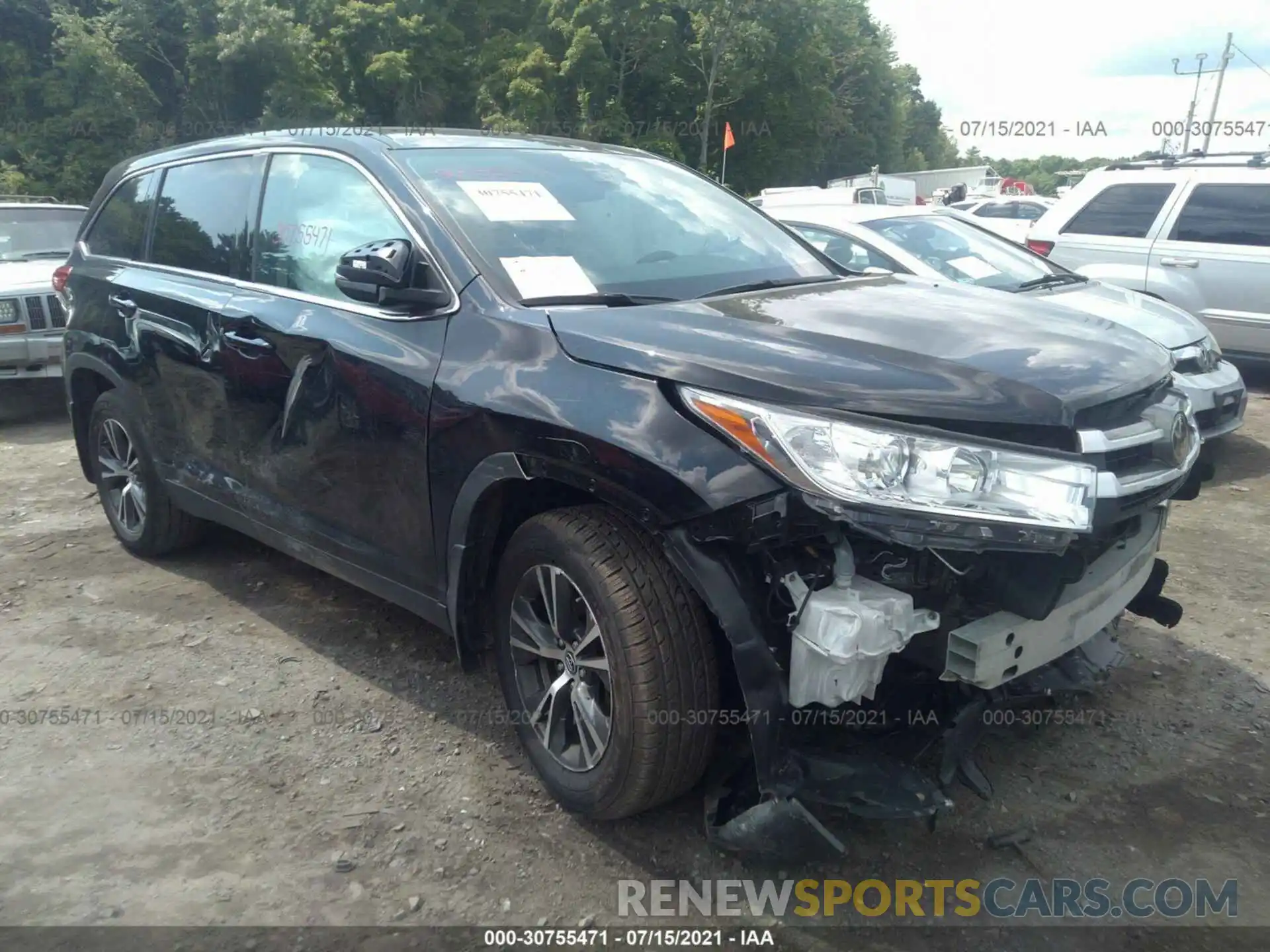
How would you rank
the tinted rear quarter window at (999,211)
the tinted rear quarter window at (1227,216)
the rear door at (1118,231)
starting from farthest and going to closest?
the tinted rear quarter window at (999,211), the rear door at (1118,231), the tinted rear quarter window at (1227,216)

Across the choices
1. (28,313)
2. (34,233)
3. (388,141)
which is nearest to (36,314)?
(28,313)

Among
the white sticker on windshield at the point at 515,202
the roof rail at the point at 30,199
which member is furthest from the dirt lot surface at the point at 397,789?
the roof rail at the point at 30,199

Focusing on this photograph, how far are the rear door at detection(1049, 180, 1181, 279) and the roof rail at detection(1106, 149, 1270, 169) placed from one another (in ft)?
0.53

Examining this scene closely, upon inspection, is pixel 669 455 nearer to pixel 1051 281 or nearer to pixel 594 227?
pixel 594 227

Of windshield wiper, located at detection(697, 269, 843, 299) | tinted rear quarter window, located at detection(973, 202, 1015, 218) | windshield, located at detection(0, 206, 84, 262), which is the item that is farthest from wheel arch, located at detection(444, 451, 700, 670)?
tinted rear quarter window, located at detection(973, 202, 1015, 218)

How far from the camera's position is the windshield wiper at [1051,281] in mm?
6099

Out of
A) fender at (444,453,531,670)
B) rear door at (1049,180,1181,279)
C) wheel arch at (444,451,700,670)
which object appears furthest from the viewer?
rear door at (1049,180,1181,279)

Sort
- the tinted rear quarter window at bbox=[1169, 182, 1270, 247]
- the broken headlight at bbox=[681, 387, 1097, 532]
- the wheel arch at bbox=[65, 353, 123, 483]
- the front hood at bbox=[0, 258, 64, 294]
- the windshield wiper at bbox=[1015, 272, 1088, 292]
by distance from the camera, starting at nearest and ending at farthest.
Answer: the broken headlight at bbox=[681, 387, 1097, 532] → the wheel arch at bbox=[65, 353, 123, 483] → the windshield wiper at bbox=[1015, 272, 1088, 292] → the tinted rear quarter window at bbox=[1169, 182, 1270, 247] → the front hood at bbox=[0, 258, 64, 294]

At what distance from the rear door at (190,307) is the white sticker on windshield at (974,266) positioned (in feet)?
13.8

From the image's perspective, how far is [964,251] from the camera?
21.2 ft

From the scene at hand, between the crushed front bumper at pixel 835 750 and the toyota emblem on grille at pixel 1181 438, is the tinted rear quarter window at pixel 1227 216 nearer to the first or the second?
the toyota emblem on grille at pixel 1181 438

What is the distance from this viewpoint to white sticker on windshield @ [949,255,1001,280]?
6227 millimetres

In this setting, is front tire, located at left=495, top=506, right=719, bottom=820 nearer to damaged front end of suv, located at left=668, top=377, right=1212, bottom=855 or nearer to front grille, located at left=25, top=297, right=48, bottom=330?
damaged front end of suv, located at left=668, top=377, right=1212, bottom=855

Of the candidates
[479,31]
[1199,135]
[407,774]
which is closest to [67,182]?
[479,31]
